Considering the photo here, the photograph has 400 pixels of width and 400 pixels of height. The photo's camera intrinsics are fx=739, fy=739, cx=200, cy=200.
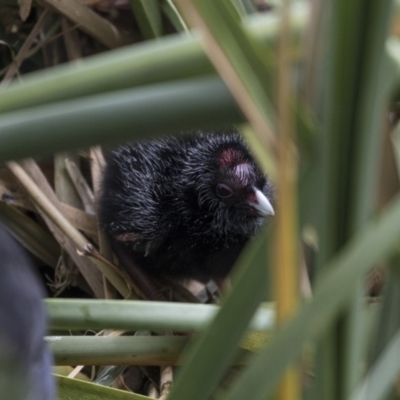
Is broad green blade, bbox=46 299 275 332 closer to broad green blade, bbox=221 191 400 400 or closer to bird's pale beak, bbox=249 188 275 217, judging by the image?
broad green blade, bbox=221 191 400 400

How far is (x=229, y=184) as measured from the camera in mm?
1315

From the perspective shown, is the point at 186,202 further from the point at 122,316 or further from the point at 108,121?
the point at 108,121

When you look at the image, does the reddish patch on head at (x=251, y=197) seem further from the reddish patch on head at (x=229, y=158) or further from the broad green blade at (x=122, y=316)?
the broad green blade at (x=122, y=316)

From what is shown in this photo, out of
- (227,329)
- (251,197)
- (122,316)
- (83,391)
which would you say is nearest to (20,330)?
(227,329)

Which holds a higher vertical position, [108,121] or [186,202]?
[186,202]

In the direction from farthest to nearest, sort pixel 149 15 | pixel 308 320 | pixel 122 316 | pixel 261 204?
pixel 261 204
pixel 149 15
pixel 122 316
pixel 308 320

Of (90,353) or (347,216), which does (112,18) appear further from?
(347,216)

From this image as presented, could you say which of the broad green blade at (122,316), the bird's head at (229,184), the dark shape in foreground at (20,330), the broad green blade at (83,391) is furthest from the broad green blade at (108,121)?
the bird's head at (229,184)

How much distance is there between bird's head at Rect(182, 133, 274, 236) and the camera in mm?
1290

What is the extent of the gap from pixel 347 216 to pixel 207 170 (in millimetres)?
993

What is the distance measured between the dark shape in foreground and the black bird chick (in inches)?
31.7

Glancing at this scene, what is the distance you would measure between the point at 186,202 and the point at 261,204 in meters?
0.13

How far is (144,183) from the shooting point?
1.26 meters

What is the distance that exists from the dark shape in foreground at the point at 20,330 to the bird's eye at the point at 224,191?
36.9 inches
